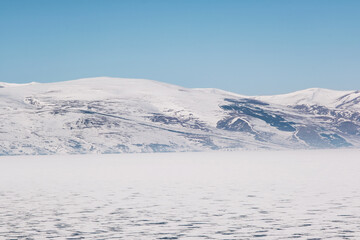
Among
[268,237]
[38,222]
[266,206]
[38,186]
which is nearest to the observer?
[268,237]

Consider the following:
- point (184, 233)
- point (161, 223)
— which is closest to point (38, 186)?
point (161, 223)

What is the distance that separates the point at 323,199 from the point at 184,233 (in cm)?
1886

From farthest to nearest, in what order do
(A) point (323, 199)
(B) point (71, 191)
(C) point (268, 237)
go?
(B) point (71, 191), (A) point (323, 199), (C) point (268, 237)

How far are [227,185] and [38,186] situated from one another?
61.7 feet

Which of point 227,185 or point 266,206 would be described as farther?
point 227,185

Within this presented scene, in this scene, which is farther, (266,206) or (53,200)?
(53,200)

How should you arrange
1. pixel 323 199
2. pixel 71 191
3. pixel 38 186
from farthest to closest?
pixel 38 186, pixel 71 191, pixel 323 199

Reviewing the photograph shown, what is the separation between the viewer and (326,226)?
108 ft

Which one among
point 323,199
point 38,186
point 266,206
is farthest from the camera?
point 38,186

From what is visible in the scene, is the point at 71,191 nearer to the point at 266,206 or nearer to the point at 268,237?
the point at 266,206

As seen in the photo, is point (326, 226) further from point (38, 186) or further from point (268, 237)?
point (38, 186)

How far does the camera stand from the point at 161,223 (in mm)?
34906

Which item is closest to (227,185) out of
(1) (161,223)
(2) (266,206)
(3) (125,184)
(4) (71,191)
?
(3) (125,184)

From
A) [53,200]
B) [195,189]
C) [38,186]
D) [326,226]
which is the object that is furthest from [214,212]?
[38,186]
